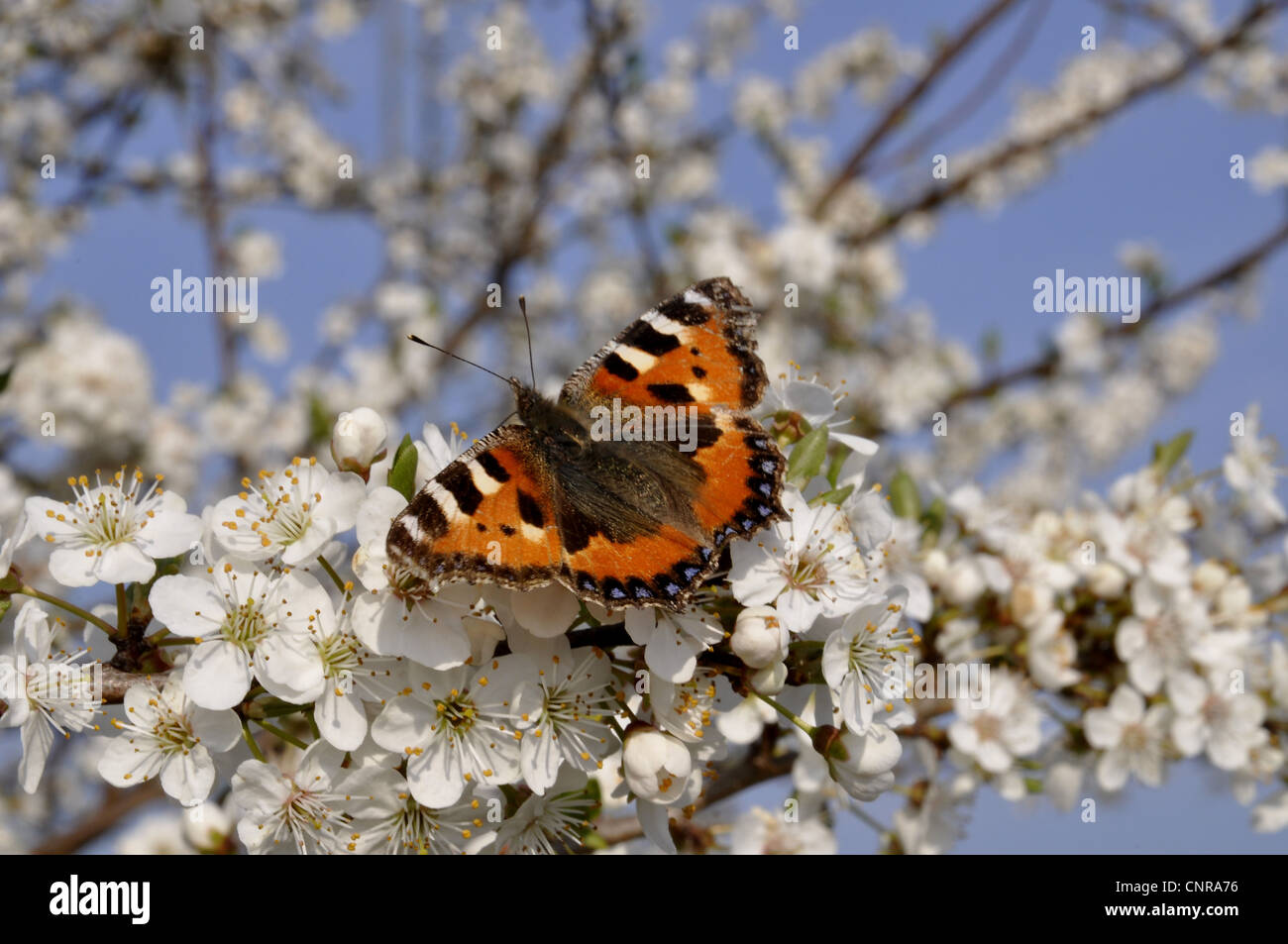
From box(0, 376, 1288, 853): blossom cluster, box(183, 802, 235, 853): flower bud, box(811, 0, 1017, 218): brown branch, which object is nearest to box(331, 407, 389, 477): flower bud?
box(0, 376, 1288, 853): blossom cluster

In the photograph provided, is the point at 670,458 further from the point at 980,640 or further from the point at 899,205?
the point at 899,205

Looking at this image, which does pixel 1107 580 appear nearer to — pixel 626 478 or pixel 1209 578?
pixel 1209 578

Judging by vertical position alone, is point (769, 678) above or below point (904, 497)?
below

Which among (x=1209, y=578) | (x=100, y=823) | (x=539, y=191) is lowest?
(x=100, y=823)

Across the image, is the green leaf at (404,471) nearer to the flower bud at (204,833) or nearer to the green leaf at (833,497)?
the green leaf at (833,497)

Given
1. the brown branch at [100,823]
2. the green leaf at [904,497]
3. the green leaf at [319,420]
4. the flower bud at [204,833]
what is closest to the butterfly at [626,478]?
the green leaf at [904,497]

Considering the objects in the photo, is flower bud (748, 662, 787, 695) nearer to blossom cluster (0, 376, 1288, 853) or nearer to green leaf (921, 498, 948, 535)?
blossom cluster (0, 376, 1288, 853)

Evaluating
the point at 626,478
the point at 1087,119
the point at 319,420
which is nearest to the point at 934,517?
the point at 626,478
